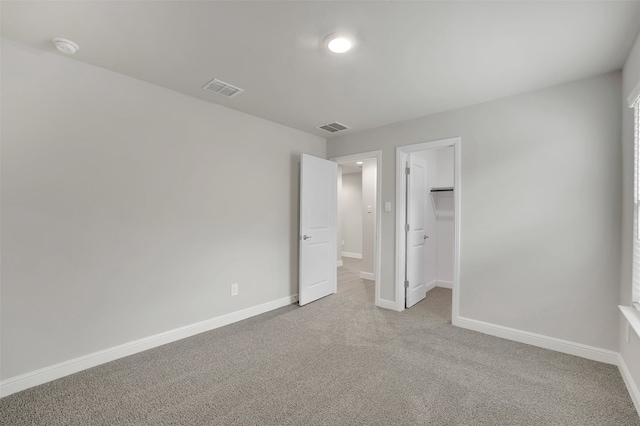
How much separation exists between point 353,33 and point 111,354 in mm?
3130

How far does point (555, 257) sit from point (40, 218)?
4266 millimetres

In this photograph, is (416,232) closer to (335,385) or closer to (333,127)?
(333,127)

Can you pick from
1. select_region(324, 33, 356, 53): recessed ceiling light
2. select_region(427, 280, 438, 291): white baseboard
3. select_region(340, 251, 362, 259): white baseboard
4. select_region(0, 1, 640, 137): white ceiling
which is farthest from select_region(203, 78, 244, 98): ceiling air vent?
select_region(340, 251, 362, 259): white baseboard

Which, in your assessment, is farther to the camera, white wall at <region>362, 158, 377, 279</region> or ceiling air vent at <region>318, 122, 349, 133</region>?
white wall at <region>362, 158, 377, 279</region>

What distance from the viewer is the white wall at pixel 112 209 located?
2.03 meters

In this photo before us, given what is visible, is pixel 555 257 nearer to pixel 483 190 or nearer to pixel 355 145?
pixel 483 190

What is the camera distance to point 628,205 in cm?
215

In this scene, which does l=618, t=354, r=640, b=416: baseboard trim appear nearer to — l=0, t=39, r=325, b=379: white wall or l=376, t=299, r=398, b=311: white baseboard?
l=376, t=299, r=398, b=311: white baseboard

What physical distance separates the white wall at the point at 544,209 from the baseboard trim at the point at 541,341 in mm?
48

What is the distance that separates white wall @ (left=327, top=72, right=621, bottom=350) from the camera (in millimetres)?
2416

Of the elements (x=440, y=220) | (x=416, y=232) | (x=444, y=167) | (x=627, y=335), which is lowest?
(x=627, y=335)

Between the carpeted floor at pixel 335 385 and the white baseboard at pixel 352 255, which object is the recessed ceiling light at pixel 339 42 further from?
the white baseboard at pixel 352 255

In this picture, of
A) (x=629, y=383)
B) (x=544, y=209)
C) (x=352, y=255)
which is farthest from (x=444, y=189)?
(x=352, y=255)

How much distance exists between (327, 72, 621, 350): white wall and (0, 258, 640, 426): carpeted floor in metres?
0.38
